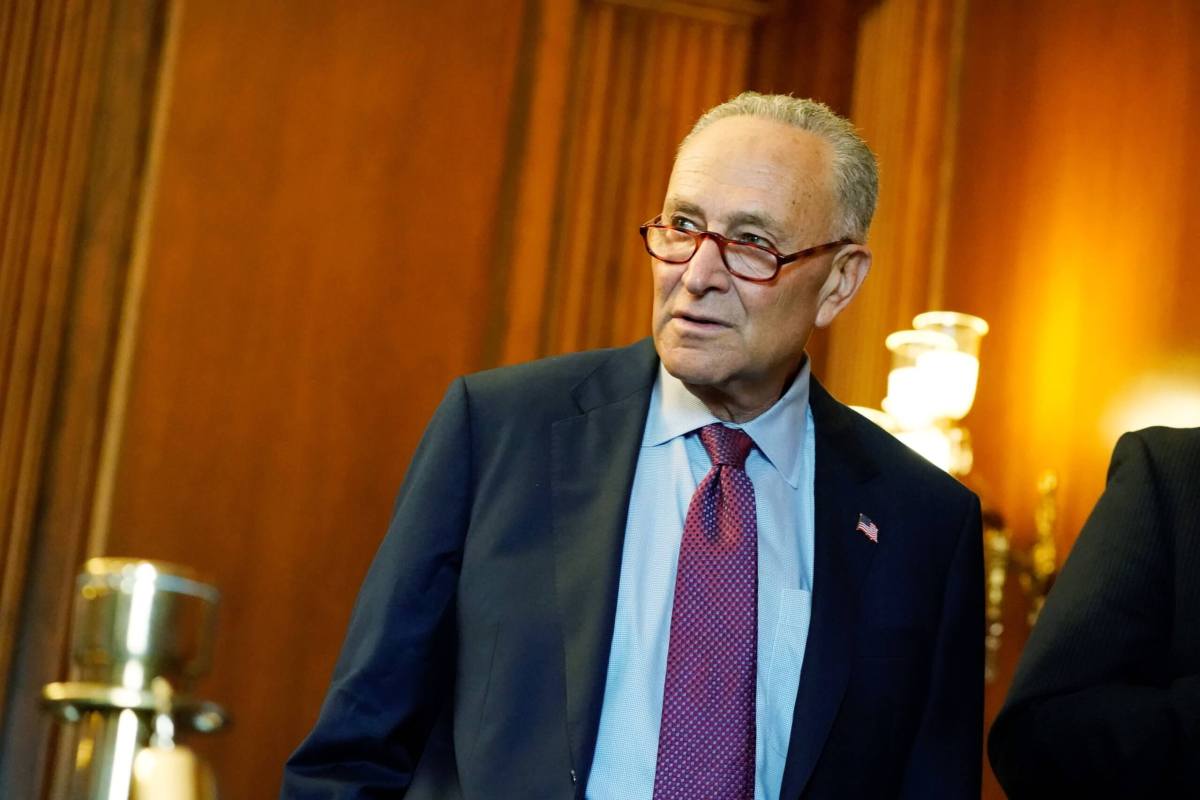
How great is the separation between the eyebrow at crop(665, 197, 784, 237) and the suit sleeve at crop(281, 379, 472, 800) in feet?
1.35

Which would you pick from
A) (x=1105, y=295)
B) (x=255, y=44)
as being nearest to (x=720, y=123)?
(x=1105, y=295)

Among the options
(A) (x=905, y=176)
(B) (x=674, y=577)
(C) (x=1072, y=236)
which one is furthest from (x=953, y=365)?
(B) (x=674, y=577)

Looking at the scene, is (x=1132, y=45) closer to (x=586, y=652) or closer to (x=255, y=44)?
(x=255, y=44)

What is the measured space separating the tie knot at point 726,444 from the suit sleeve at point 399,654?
1.05 ft

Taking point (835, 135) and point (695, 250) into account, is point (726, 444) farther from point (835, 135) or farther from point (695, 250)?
point (835, 135)

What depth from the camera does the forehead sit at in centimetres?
228

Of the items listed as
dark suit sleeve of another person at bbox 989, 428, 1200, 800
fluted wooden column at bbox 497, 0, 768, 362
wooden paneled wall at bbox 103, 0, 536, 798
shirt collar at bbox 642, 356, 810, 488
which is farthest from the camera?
fluted wooden column at bbox 497, 0, 768, 362

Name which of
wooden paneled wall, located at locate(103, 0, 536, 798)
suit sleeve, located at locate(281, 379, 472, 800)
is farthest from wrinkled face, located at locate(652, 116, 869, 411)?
wooden paneled wall, located at locate(103, 0, 536, 798)

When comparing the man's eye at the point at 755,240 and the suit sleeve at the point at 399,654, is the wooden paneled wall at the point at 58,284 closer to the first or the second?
the suit sleeve at the point at 399,654

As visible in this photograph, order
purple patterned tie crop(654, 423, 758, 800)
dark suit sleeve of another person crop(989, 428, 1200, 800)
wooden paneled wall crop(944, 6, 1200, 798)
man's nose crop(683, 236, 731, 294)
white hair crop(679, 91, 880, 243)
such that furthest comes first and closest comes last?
wooden paneled wall crop(944, 6, 1200, 798), white hair crop(679, 91, 880, 243), man's nose crop(683, 236, 731, 294), purple patterned tie crop(654, 423, 758, 800), dark suit sleeve of another person crop(989, 428, 1200, 800)

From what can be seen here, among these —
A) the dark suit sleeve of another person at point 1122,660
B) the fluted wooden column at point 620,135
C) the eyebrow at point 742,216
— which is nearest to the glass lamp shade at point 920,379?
the fluted wooden column at point 620,135

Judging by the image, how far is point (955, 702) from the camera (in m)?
2.30

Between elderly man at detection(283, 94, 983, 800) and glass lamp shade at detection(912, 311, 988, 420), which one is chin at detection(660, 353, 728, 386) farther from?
glass lamp shade at detection(912, 311, 988, 420)

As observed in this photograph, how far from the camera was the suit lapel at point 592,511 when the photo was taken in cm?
202
